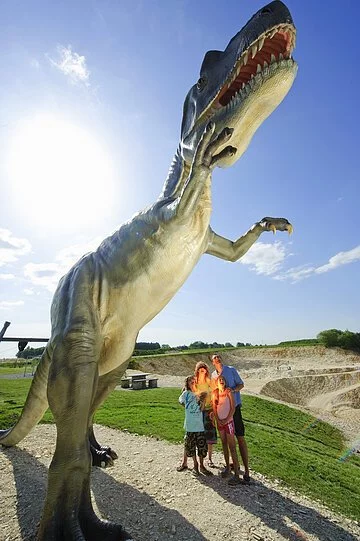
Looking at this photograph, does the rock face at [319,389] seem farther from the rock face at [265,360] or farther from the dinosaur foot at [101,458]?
the dinosaur foot at [101,458]

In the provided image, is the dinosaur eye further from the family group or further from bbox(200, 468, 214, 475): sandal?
bbox(200, 468, 214, 475): sandal

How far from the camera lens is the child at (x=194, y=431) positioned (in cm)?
455

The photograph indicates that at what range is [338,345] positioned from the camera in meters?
37.4

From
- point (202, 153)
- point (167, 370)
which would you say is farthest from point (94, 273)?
point (167, 370)

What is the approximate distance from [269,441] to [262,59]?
271 inches

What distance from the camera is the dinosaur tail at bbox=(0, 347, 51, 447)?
9.29 feet

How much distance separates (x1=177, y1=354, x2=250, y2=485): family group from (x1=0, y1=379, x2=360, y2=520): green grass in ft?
2.21

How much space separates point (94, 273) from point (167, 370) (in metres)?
A: 26.1

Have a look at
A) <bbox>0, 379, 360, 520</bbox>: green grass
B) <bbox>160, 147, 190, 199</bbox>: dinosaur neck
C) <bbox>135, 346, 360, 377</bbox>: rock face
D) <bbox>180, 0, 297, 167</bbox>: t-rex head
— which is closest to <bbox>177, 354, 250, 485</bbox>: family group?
<bbox>0, 379, 360, 520</bbox>: green grass

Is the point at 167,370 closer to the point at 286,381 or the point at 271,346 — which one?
the point at 286,381

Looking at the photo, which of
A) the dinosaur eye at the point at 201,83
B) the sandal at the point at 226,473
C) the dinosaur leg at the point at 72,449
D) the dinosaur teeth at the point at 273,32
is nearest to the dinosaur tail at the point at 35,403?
the dinosaur leg at the point at 72,449

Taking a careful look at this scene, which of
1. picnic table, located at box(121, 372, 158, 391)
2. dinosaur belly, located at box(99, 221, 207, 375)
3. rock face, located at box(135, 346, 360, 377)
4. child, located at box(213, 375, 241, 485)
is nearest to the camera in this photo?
dinosaur belly, located at box(99, 221, 207, 375)

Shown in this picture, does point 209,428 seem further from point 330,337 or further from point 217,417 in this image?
point 330,337

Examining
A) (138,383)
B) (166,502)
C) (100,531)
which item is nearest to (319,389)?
(138,383)
